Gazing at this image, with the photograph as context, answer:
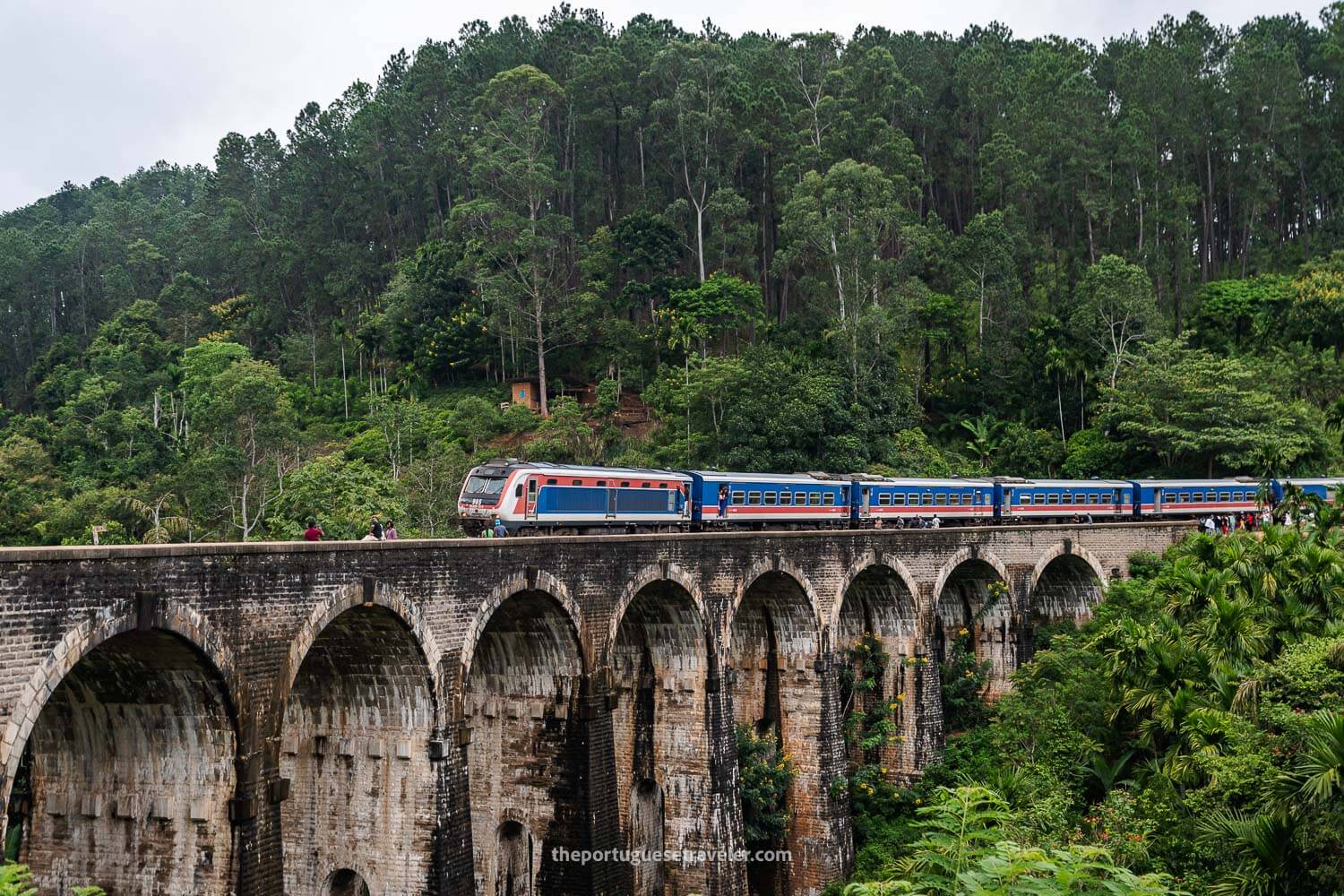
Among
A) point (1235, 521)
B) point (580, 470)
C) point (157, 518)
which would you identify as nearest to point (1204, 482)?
point (1235, 521)

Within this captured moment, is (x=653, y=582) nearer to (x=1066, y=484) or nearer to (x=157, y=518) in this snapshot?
(x=157, y=518)

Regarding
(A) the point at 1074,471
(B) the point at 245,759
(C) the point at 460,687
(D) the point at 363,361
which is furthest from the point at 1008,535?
(D) the point at 363,361

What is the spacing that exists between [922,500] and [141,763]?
2921 centimetres

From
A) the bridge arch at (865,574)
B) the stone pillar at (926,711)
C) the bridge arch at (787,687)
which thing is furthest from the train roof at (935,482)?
the bridge arch at (787,687)

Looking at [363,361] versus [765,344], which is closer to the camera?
[765,344]

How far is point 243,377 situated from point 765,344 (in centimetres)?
2217

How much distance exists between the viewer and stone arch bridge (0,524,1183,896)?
15.7 metres

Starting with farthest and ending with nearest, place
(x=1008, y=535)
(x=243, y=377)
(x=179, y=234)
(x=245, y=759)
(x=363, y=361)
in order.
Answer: (x=179, y=234) → (x=363, y=361) → (x=243, y=377) → (x=1008, y=535) → (x=245, y=759)

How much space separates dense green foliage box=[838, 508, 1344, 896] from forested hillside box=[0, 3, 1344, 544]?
19.0m

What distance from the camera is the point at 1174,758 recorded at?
22609 mm

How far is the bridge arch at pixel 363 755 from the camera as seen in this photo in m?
19.5

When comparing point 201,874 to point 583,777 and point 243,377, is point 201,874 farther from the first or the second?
point 243,377

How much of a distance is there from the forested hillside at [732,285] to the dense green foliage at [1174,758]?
62.4 feet

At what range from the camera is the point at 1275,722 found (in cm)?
1994
